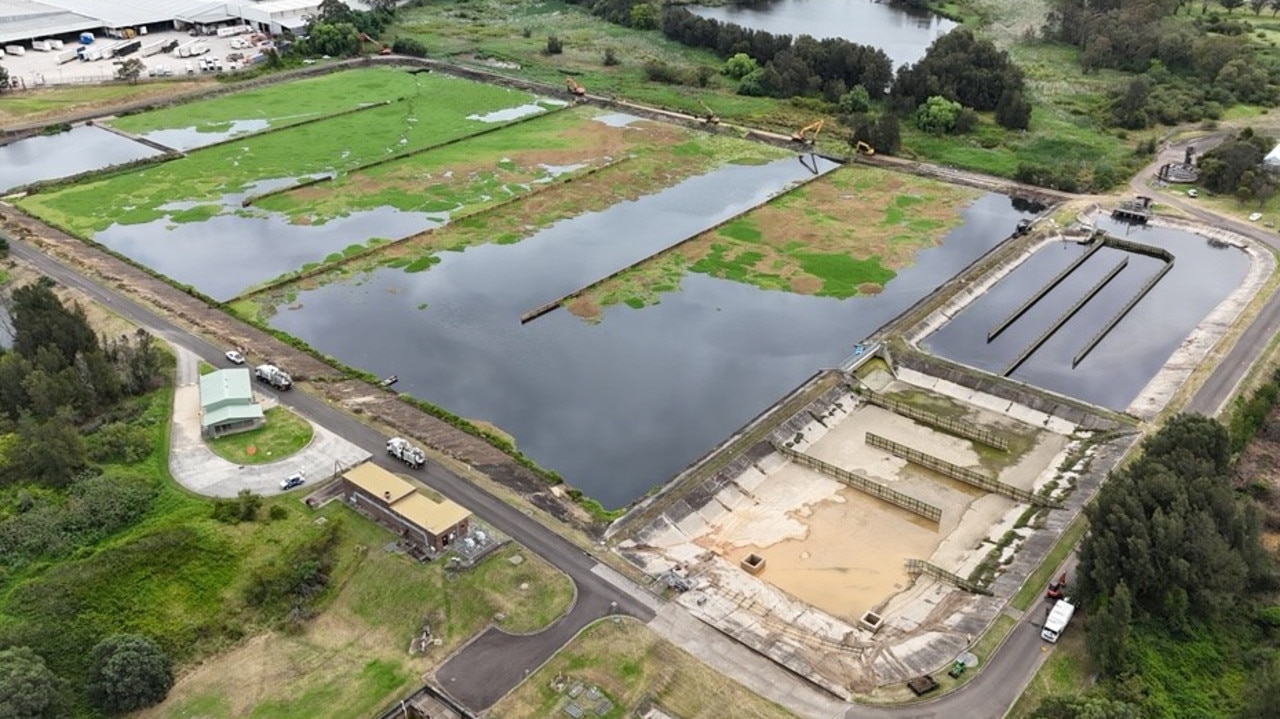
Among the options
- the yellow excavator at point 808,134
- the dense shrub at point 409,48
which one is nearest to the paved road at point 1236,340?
the yellow excavator at point 808,134

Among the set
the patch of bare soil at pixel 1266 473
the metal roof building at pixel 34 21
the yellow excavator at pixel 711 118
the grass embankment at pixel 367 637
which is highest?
the metal roof building at pixel 34 21

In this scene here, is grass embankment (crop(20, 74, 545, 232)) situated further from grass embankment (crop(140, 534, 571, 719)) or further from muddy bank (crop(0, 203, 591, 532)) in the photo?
grass embankment (crop(140, 534, 571, 719))

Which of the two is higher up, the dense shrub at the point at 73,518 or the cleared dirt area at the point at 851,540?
the cleared dirt area at the point at 851,540

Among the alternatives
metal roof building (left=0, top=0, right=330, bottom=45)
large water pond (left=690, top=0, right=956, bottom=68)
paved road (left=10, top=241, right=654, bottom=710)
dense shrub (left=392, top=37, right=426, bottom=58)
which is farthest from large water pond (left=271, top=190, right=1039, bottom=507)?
metal roof building (left=0, top=0, right=330, bottom=45)

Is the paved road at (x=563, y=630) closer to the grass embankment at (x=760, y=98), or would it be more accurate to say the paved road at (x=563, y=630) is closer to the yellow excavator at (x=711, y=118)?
the grass embankment at (x=760, y=98)

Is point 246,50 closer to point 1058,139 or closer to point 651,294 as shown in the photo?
point 651,294

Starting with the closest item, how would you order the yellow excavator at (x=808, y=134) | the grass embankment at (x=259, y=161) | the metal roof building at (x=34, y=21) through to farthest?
the grass embankment at (x=259, y=161) → the yellow excavator at (x=808, y=134) → the metal roof building at (x=34, y=21)

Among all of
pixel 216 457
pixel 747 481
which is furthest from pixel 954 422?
pixel 216 457
